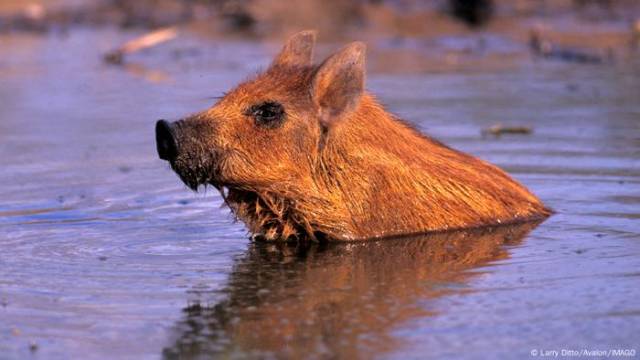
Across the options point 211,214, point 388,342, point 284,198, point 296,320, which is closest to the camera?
point 388,342

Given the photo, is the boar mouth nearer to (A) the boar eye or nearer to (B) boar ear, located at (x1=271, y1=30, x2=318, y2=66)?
(A) the boar eye

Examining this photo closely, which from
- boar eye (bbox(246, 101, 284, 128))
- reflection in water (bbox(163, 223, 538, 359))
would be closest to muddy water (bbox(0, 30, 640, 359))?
reflection in water (bbox(163, 223, 538, 359))

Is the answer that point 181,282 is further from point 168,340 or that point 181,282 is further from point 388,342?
point 388,342

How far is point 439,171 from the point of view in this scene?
8211mm

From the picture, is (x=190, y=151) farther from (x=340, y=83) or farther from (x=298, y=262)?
(x=340, y=83)

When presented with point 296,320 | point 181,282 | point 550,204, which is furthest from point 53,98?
point 296,320

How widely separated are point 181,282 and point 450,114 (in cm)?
627

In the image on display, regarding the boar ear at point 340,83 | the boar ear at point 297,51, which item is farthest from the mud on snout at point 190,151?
the boar ear at point 297,51

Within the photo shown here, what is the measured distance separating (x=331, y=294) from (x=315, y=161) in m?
1.41

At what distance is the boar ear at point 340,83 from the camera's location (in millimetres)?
7781

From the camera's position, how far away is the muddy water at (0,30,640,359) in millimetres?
5797

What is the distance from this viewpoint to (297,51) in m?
8.55

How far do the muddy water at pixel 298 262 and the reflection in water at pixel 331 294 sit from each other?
0.6 inches

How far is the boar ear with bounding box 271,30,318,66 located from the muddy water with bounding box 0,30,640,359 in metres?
0.57
